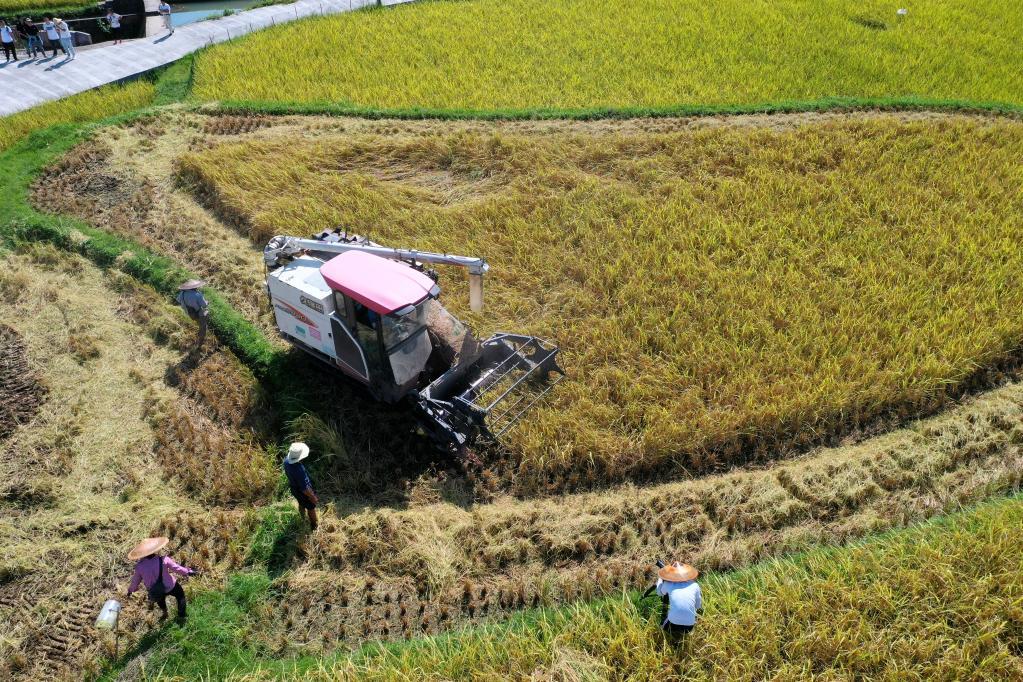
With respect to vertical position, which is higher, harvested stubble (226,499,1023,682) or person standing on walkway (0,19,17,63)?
person standing on walkway (0,19,17,63)

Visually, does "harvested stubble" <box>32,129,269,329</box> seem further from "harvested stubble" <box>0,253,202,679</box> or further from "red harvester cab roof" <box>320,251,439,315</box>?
"red harvester cab roof" <box>320,251,439,315</box>

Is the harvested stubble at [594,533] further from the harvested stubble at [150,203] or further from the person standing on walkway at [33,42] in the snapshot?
the person standing on walkway at [33,42]

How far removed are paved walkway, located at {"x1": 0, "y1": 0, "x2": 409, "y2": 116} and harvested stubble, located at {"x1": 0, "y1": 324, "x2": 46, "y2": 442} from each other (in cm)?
966

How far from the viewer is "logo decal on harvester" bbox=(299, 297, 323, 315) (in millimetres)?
8053

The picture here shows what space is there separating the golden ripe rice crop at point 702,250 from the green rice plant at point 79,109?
428 centimetres

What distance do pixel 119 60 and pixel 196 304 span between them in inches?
526

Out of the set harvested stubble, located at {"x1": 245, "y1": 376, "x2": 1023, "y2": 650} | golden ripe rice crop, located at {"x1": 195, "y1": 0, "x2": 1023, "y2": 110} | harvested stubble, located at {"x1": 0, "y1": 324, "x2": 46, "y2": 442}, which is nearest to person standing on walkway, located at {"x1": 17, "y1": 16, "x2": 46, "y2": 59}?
golden ripe rice crop, located at {"x1": 195, "y1": 0, "x2": 1023, "y2": 110}

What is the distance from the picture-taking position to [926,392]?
8.34 metres

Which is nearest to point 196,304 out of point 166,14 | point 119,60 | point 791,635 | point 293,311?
point 293,311

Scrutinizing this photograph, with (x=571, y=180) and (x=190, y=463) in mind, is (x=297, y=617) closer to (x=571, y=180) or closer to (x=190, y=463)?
(x=190, y=463)

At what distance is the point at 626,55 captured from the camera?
1817 cm

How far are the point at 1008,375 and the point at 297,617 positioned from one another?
862 centimetres

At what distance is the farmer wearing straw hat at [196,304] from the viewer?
9359 mm

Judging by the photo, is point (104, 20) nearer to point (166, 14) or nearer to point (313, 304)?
point (166, 14)
